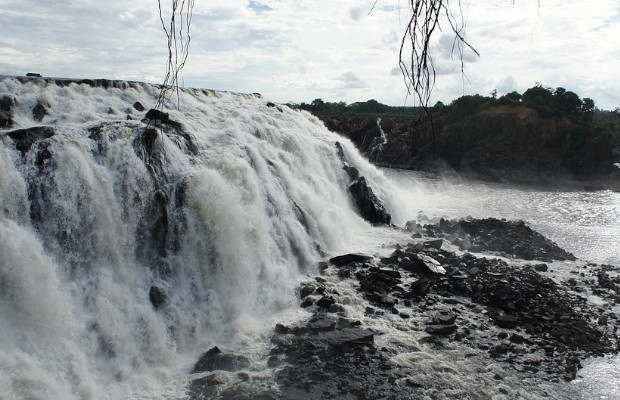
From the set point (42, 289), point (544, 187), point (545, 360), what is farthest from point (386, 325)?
point (544, 187)

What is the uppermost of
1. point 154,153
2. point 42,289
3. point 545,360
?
point 154,153

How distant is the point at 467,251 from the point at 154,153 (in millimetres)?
10285

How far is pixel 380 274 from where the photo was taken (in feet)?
39.9

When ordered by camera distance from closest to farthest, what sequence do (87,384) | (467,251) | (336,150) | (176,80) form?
1. (176,80)
2. (87,384)
3. (467,251)
4. (336,150)

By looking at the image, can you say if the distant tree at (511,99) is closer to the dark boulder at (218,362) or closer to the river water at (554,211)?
the river water at (554,211)

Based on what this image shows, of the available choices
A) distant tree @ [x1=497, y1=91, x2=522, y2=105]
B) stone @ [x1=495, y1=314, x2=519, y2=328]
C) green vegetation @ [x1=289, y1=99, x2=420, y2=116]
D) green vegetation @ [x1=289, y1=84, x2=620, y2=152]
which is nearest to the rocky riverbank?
stone @ [x1=495, y1=314, x2=519, y2=328]

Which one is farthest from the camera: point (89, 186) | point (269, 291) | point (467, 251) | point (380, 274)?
point (467, 251)

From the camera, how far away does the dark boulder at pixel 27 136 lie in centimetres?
985

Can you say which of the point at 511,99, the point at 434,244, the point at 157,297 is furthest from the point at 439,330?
the point at 511,99

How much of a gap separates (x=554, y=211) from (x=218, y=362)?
20.0m

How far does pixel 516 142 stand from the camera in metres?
36.8

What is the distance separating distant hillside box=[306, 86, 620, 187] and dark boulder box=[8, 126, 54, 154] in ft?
87.9

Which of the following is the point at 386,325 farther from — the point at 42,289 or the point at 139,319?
the point at 42,289

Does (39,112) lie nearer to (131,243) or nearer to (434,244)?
(131,243)
